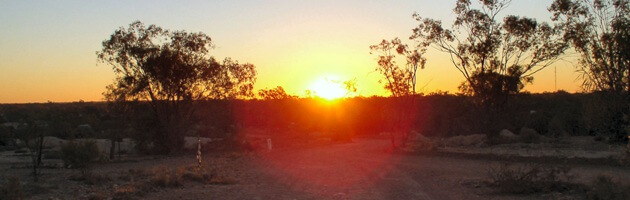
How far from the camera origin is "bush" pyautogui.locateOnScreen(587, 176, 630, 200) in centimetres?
1186

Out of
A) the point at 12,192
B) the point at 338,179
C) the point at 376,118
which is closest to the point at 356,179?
the point at 338,179

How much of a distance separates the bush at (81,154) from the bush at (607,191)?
580 inches

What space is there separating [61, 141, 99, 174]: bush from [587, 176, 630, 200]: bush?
14736 mm

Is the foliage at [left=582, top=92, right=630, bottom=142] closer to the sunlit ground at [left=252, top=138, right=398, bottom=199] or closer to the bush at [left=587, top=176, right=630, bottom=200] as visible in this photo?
the bush at [left=587, top=176, right=630, bottom=200]

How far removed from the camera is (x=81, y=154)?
63.2ft

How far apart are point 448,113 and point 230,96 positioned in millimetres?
23183

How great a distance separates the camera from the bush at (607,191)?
11.9 meters

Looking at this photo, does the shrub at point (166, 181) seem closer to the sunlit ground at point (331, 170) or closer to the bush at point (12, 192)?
the sunlit ground at point (331, 170)

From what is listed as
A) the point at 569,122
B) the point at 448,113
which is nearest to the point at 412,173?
the point at 569,122

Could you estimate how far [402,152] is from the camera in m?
28.8

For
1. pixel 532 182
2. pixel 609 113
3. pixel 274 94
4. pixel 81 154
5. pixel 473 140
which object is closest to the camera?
pixel 532 182

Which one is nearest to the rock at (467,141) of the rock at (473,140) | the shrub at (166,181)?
the rock at (473,140)

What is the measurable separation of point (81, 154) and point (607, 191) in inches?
601

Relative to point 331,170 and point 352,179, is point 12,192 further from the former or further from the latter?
point 331,170
